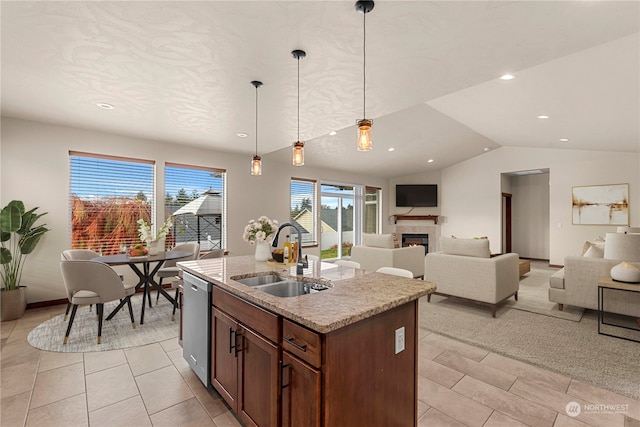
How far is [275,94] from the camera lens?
308 cm

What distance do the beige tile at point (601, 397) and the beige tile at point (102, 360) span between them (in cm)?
364

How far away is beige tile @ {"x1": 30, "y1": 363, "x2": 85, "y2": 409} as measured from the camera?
2104mm

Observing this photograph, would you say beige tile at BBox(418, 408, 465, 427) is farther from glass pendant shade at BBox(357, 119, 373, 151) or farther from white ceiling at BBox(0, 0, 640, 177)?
white ceiling at BBox(0, 0, 640, 177)

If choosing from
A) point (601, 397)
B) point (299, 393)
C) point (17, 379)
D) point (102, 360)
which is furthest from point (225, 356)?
point (601, 397)

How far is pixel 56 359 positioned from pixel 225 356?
1.94 metres

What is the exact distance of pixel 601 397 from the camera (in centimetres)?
209

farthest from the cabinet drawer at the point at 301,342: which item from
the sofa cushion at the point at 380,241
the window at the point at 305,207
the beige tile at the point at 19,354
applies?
the window at the point at 305,207

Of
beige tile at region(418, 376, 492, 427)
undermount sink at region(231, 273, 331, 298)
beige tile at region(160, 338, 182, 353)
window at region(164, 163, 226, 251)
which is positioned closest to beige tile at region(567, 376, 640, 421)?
beige tile at region(418, 376, 492, 427)

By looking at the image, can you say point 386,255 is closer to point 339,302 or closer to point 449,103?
point 449,103

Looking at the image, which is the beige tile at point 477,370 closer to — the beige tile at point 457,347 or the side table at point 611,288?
the beige tile at point 457,347

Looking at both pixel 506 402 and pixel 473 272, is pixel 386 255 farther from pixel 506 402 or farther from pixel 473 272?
pixel 506 402

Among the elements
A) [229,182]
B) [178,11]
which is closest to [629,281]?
[178,11]

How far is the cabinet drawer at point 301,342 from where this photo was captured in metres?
1.22

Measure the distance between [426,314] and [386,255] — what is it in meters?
1.36
